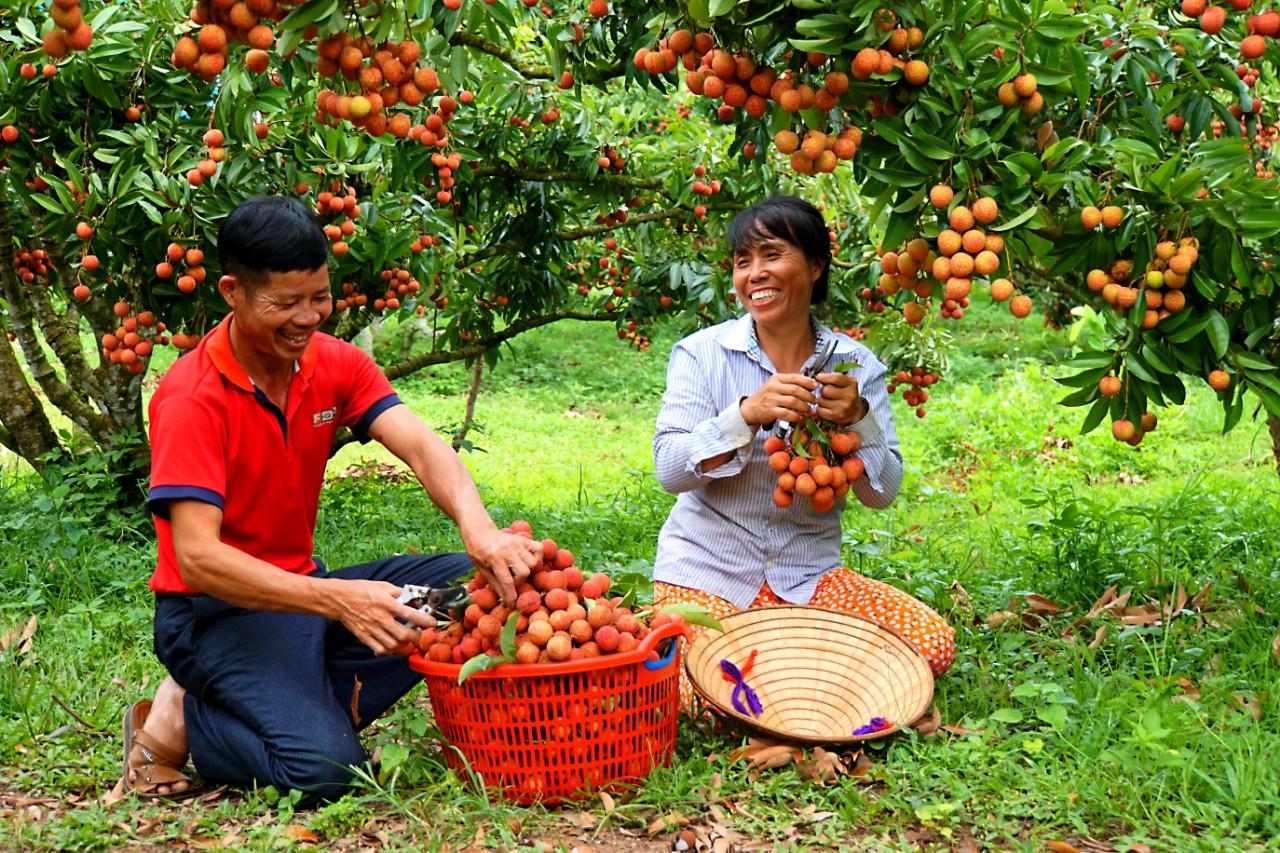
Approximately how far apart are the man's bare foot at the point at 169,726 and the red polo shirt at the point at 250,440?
0.87 feet

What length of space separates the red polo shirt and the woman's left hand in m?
1.10

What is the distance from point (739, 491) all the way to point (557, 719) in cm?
96

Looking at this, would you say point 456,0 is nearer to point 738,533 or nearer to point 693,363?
point 693,363

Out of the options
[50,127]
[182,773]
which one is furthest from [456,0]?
[50,127]

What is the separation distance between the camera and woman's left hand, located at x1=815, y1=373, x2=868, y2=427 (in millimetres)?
3133

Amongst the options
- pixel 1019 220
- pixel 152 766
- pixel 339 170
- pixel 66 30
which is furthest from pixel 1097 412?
pixel 339 170

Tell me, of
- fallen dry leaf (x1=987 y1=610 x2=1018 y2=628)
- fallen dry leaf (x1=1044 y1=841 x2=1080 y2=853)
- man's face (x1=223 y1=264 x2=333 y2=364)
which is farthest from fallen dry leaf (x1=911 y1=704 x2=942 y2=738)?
man's face (x1=223 y1=264 x2=333 y2=364)

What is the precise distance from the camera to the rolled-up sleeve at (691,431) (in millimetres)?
3234

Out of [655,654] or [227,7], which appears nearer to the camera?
[227,7]

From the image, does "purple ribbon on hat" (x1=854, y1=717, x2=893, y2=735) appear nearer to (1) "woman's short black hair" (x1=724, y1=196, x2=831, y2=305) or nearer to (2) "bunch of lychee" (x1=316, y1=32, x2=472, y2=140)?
(1) "woman's short black hair" (x1=724, y1=196, x2=831, y2=305)

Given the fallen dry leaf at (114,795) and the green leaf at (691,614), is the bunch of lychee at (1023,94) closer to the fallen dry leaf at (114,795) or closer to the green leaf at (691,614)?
the green leaf at (691,614)

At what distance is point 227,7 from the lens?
2.15m

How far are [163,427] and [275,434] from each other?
0.26 metres

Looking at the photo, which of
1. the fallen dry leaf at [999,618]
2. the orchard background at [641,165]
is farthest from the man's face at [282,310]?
the fallen dry leaf at [999,618]
